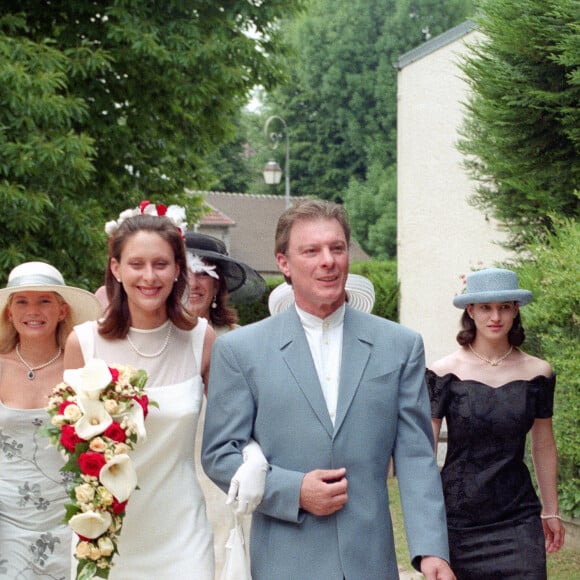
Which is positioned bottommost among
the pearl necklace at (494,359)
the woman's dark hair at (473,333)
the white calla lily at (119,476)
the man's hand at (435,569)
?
the man's hand at (435,569)

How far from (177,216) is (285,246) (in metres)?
1.09

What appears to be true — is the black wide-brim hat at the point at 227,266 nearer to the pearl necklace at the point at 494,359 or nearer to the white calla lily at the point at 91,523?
the pearl necklace at the point at 494,359

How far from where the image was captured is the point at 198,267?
6.18 m

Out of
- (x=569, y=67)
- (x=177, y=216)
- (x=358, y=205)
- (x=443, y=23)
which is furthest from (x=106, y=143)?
(x=443, y=23)

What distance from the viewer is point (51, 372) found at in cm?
498

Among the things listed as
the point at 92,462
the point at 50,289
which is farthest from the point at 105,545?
the point at 50,289

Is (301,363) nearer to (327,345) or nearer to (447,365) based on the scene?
(327,345)

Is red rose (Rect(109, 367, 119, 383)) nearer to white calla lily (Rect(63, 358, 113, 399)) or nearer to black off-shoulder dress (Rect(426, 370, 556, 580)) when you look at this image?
white calla lily (Rect(63, 358, 113, 399))

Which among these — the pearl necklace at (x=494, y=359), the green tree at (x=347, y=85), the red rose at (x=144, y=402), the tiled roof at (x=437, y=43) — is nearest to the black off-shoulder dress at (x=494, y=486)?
the pearl necklace at (x=494, y=359)

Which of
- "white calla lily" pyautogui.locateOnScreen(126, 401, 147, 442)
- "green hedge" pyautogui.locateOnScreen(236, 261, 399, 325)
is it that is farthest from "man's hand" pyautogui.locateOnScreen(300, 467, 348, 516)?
"green hedge" pyautogui.locateOnScreen(236, 261, 399, 325)

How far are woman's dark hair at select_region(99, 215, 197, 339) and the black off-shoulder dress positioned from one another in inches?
59.1

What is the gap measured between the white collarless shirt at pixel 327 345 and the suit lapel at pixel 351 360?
0.04 m

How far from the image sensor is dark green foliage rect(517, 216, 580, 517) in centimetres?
667

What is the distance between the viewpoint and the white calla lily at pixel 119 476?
12.6ft
